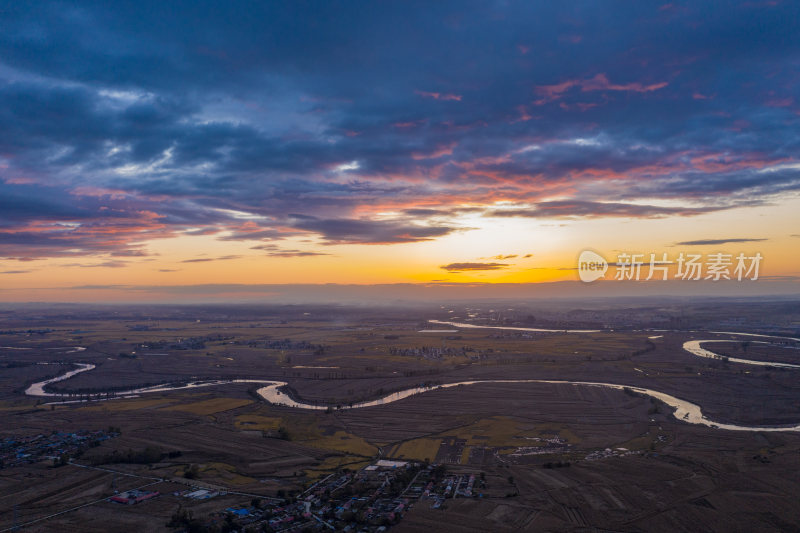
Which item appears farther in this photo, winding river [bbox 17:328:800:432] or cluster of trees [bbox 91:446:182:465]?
winding river [bbox 17:328:800:432]

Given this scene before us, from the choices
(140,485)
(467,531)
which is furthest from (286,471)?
(467,531)

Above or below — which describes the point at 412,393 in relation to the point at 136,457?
below

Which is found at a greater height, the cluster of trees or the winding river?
the cluster of trees

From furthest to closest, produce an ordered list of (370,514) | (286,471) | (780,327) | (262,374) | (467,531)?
(780,327) → (262,374) → (286,471) → (370,514) → (467,531)

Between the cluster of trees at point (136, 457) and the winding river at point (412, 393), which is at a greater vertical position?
the cluster of trees at point (136, 457)

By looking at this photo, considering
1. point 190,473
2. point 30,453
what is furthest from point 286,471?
point 30,453

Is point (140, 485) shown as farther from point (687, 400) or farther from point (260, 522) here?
point (687, 400)

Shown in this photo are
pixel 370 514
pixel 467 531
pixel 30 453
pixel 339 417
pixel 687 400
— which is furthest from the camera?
pixel 687 400

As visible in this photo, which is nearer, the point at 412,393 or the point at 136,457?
the point at 136,457

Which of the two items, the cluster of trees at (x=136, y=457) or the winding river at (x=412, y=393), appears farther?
the winding river at (x=412, y=393)

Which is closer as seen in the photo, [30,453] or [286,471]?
[286,471]
